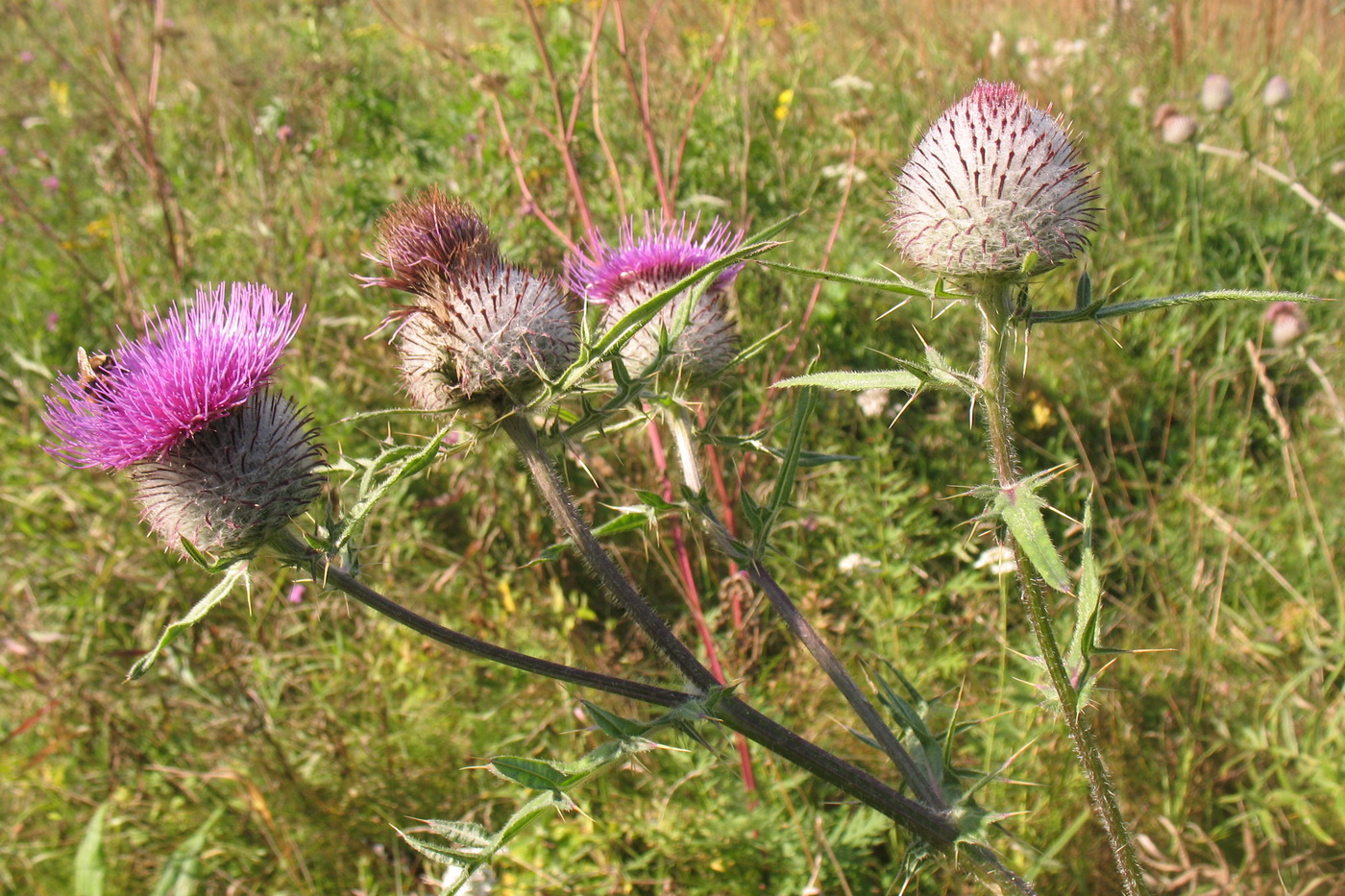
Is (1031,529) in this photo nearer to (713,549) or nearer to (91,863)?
(713,549)

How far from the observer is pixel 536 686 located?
11.7 feet

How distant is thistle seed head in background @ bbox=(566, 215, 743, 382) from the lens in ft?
8.13

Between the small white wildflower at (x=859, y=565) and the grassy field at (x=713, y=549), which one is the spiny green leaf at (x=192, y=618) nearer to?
the grassy field at (x=713, y=549)

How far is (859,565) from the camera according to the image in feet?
11.3

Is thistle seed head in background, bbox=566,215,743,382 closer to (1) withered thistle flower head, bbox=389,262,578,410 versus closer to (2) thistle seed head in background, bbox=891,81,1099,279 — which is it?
(1) withered thistle flower head, bbox=389,262,578,410

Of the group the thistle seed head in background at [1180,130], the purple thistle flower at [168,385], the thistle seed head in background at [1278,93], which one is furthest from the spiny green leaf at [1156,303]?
the thistle seed head in background at [1278,93]

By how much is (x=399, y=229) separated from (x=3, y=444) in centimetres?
370

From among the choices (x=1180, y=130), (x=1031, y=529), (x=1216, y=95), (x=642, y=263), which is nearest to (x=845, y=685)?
(x=1031, y=529)

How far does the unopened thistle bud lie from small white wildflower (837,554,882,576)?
6.43 feet

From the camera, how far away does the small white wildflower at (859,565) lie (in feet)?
11.2

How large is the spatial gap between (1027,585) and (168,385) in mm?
1983

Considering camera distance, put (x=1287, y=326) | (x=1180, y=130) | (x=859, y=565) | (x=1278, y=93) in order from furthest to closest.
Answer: (x=1278, y=93), (x=1180, y=130), (x=1287, y=326), (x=859, y=565)

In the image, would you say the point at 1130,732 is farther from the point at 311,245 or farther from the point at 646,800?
the point at 311,245

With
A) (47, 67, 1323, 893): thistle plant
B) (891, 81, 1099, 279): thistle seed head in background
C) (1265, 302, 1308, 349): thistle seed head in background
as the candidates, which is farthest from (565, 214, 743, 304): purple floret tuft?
(1265, 302, 1308, 349): thistle seed head in background
